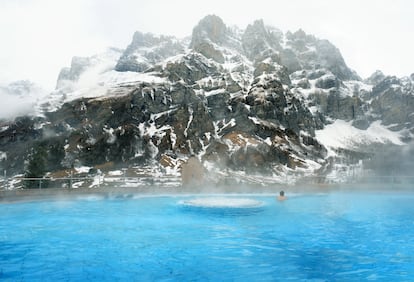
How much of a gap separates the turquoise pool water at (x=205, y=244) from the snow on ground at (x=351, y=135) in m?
124

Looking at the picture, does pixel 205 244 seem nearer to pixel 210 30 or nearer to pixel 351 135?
pixel 351 135

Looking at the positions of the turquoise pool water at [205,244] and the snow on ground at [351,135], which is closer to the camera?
the turquoise pool water at [205,244]

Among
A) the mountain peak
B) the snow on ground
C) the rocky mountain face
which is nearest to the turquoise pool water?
the rocky mountain face

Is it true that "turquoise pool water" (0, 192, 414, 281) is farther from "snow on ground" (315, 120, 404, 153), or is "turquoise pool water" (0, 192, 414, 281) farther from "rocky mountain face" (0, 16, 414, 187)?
"snow on ground" (315, 120, 404, 153)

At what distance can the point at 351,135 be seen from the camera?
153 metres

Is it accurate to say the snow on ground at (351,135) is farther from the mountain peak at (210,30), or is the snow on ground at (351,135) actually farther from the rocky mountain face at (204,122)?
the mountain peak at (210,30)

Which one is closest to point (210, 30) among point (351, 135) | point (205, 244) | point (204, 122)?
point (351, 135)

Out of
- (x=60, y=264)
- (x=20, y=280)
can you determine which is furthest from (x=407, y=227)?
(x=20, y=280)

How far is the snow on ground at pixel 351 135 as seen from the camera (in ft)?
470

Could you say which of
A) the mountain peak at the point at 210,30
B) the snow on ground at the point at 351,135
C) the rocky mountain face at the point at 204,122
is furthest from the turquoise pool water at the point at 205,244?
the mountain peak at the point at 210,30

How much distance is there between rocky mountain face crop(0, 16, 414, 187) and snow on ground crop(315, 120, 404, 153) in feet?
3.97

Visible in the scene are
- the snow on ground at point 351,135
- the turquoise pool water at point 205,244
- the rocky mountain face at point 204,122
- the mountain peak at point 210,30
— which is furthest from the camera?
the mountain peak at point 210,30

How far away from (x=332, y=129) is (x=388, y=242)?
14961 cm

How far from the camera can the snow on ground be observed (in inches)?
5640
